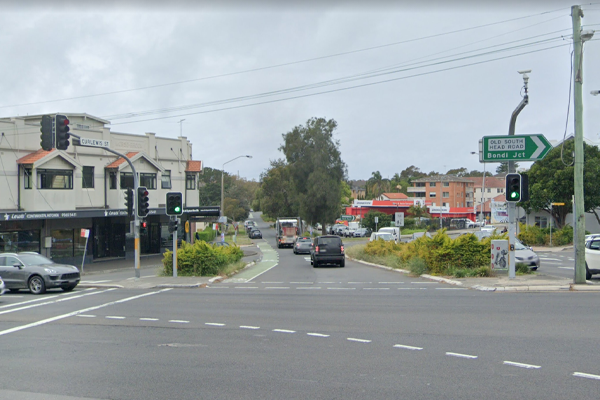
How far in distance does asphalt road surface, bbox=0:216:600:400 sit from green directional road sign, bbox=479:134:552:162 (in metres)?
5.41

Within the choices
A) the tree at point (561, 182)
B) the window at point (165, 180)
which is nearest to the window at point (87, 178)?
the window at point (165, 180)

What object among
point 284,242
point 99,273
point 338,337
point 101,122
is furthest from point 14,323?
point 284,242

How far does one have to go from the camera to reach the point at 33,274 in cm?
2020

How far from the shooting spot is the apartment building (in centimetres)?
3447

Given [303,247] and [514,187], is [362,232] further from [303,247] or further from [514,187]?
[514,187]

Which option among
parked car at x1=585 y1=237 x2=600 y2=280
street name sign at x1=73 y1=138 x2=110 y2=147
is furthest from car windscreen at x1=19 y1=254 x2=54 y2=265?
parked car at x1=585 y1=237 x2=600 y2=280

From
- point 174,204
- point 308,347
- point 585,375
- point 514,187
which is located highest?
point 514,187

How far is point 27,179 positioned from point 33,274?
677 inches

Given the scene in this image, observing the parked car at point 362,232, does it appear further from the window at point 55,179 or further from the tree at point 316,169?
the window at point 55,179

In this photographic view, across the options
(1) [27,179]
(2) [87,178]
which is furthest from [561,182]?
(1) [27,179]

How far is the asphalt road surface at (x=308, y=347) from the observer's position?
24.1 ft

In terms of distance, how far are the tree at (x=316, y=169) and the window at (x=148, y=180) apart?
25276mm

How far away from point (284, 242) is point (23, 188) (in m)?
29.2

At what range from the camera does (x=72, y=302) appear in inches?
675
